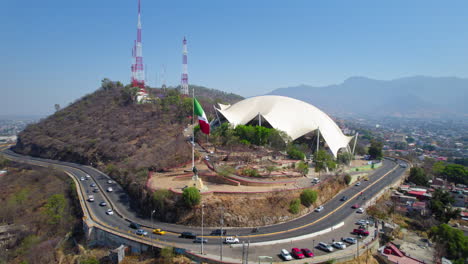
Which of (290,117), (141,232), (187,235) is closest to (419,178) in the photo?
(290,117)

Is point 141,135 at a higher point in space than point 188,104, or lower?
lower

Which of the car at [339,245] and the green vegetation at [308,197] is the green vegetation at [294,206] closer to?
the green vegetation at [308,197]

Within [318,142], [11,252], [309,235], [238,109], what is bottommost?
[11,252]

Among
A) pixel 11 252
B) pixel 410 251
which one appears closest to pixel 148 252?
pixel 11 252

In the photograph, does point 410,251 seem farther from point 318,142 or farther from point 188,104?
point 188,104

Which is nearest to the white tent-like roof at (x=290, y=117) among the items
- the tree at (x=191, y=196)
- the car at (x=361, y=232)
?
the car at (x=361, y=232)

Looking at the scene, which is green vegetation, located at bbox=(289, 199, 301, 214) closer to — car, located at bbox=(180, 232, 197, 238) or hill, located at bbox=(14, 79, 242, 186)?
car, located at bbox=(180, 232, 197, 238)
